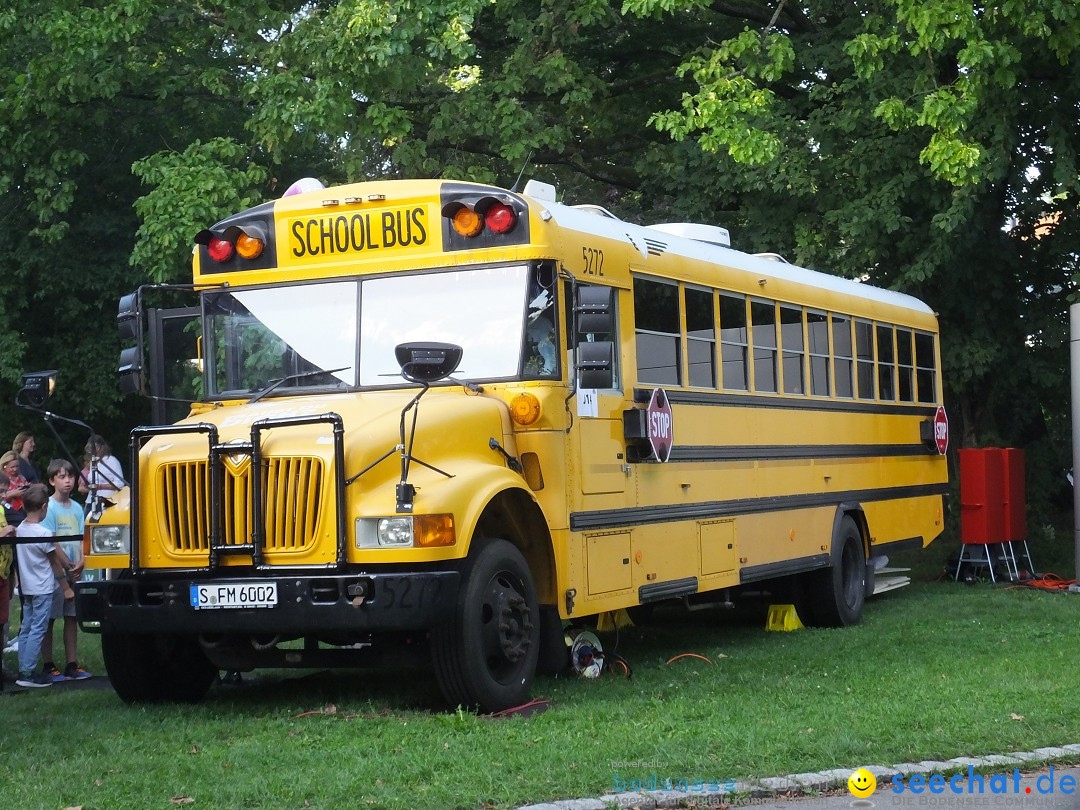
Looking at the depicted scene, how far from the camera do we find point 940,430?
52.4 ft

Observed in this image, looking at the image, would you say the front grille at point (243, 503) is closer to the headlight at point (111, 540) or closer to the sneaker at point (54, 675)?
the headlight at point (111, 540)

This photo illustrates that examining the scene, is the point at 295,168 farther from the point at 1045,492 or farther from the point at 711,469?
the point at 711,469

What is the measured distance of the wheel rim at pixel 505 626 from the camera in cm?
803

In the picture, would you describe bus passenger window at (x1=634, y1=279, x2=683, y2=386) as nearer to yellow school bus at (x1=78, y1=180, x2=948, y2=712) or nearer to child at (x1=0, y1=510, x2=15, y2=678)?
yellow school bus at (x1=78, y1=180, x2=948, y2=712)

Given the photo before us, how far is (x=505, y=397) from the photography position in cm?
858

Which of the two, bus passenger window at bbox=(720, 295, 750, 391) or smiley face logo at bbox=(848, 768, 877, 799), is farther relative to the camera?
bus passenger window at bbox=(720, 295, 750, 391)

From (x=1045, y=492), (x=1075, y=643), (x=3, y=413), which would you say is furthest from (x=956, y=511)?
(x=3, y=413)

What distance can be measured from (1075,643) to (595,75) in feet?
33.3

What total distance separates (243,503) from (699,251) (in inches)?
168

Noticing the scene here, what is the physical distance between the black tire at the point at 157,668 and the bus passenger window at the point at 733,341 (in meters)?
4.07

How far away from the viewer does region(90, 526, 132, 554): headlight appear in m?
8.21

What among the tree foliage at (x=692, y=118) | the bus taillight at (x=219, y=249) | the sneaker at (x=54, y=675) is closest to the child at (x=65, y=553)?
the sneaker at (x=54, y=675)

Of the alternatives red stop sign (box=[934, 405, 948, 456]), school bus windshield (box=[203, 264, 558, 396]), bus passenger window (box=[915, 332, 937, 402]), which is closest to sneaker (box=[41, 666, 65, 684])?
school bus windshield (box=[203, 264, 558, 396])

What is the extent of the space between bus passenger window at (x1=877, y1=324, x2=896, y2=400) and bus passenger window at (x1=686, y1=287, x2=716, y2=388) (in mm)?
4056
